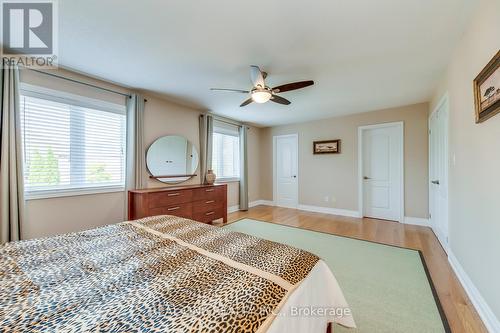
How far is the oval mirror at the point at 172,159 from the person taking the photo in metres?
3.61

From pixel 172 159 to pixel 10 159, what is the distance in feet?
6.63

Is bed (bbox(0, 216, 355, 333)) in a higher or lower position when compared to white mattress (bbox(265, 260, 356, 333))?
higher

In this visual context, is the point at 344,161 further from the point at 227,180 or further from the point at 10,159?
the point at 10,159

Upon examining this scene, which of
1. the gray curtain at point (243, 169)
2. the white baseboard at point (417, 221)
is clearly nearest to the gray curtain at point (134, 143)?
the gray curtain at point (243, 169)

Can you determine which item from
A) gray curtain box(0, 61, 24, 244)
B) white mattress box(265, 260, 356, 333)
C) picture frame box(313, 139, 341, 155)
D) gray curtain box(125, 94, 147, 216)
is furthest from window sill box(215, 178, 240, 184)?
white mattress box(265, 260, 356, 333)

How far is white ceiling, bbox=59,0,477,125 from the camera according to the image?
64.7 inches

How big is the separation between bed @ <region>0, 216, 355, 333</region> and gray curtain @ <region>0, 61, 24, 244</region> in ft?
4.05

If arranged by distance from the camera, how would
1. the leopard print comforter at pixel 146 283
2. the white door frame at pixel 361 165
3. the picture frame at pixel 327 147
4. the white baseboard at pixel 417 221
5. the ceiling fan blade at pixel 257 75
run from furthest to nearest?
1. the picture frame at pixel 327 147
2. the white door frame at pixel 361 165
3. the white baseboard at pixel 417 221
4. the ceiling fan blade at pixel 257 75
5. the leopard print comforter at pixel 146 283

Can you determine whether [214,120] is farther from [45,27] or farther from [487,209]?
[487,209]

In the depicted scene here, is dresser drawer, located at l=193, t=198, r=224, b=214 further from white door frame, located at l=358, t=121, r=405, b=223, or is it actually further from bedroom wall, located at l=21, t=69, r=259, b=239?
white door frame, located at l=358, t=121, r=405, b=223

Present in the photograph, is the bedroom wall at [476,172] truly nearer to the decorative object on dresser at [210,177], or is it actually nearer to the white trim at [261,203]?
the decorative object on dresser at [210,177]

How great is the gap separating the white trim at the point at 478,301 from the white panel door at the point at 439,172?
0.81m

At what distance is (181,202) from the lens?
11.4 feet

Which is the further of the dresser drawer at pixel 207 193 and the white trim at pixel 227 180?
the white trim at pixel 227 180
